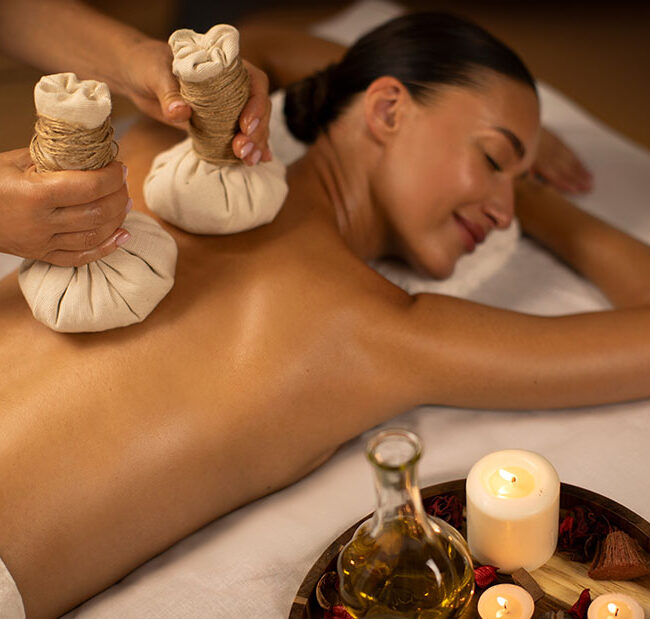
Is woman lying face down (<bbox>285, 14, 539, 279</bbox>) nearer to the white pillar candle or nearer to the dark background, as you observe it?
the white pillar candle

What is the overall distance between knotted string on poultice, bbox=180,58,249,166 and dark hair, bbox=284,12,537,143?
403 mm

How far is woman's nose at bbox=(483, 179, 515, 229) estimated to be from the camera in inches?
65.4

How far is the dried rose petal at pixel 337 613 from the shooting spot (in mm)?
1134

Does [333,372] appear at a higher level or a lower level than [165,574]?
higher

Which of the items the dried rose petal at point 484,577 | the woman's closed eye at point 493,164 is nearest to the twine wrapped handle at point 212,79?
the woman's closed eye at point 493,164

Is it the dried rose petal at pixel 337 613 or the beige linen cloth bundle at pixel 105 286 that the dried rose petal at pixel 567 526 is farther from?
the beige linen cloth bundle at pixel 105 286

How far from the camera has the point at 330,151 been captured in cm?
172

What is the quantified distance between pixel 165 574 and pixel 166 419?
0.77 feet

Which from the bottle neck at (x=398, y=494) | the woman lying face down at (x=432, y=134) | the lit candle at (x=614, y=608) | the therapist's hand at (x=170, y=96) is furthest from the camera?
the woman lying face down at (x=432, y=134)

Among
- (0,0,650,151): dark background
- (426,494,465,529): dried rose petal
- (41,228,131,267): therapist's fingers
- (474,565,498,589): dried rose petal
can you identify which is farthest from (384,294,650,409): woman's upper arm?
(0,0,650,151): dark background

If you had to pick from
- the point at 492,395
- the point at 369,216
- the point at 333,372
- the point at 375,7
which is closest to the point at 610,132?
the point at 375,7

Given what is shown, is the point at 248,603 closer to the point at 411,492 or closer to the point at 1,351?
the point at 411,492

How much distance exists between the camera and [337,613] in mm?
1141

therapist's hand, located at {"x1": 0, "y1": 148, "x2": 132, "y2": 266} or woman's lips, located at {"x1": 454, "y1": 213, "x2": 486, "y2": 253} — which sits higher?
therapist's hand, located at {"x1": 0, "y1": 148, "x2": 132, "y2": 266}
